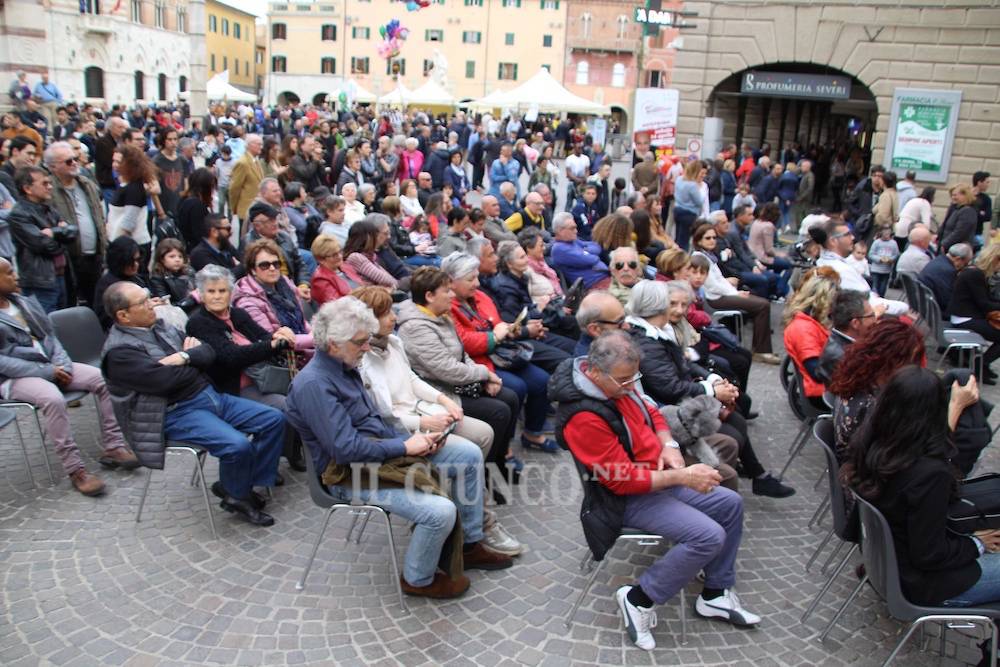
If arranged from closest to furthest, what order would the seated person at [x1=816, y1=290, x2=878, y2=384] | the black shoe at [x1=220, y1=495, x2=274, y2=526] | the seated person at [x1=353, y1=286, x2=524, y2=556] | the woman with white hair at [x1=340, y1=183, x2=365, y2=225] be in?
the seated person at [x1=353, y1=286, x2=524, y2=556], the black shoe at [x1=220, y1=495, x2=274, y2=526], the seated person at [x1=816, y1=290, x2=878, y2=384], the woman with white hair at [x1=340, y1=183, x2=365, y2=225]

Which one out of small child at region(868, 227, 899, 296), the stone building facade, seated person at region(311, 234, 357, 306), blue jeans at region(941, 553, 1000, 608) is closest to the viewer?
blue jeans at region(941, 553, 1000, 608)

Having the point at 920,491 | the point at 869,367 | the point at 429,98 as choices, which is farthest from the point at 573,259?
the point at 429,98

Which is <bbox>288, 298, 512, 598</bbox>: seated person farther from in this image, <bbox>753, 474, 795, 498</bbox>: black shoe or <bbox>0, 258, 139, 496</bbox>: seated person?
<bbox>753, 474, 795, 498</bbox>: black shoe

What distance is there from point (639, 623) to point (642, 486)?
0.64m

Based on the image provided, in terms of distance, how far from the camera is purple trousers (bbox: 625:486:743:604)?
3531 mm

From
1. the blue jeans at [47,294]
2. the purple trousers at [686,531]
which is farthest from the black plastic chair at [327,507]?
the blue jeans at [47,294]

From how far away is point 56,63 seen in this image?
3847cm

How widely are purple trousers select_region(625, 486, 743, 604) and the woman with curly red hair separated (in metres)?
0.67

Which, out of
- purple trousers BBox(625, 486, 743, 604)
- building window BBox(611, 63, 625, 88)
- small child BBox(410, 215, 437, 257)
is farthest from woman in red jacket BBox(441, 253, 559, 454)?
building window BBox(611, 63, 625, 88)

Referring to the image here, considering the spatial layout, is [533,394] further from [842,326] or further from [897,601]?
[897,601]

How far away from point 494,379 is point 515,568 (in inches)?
49.8

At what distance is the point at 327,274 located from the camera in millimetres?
6156

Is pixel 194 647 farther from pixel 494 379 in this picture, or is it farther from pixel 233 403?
pixel 494 379

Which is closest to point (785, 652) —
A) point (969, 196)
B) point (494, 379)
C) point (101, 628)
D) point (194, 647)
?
point (494, 379)
